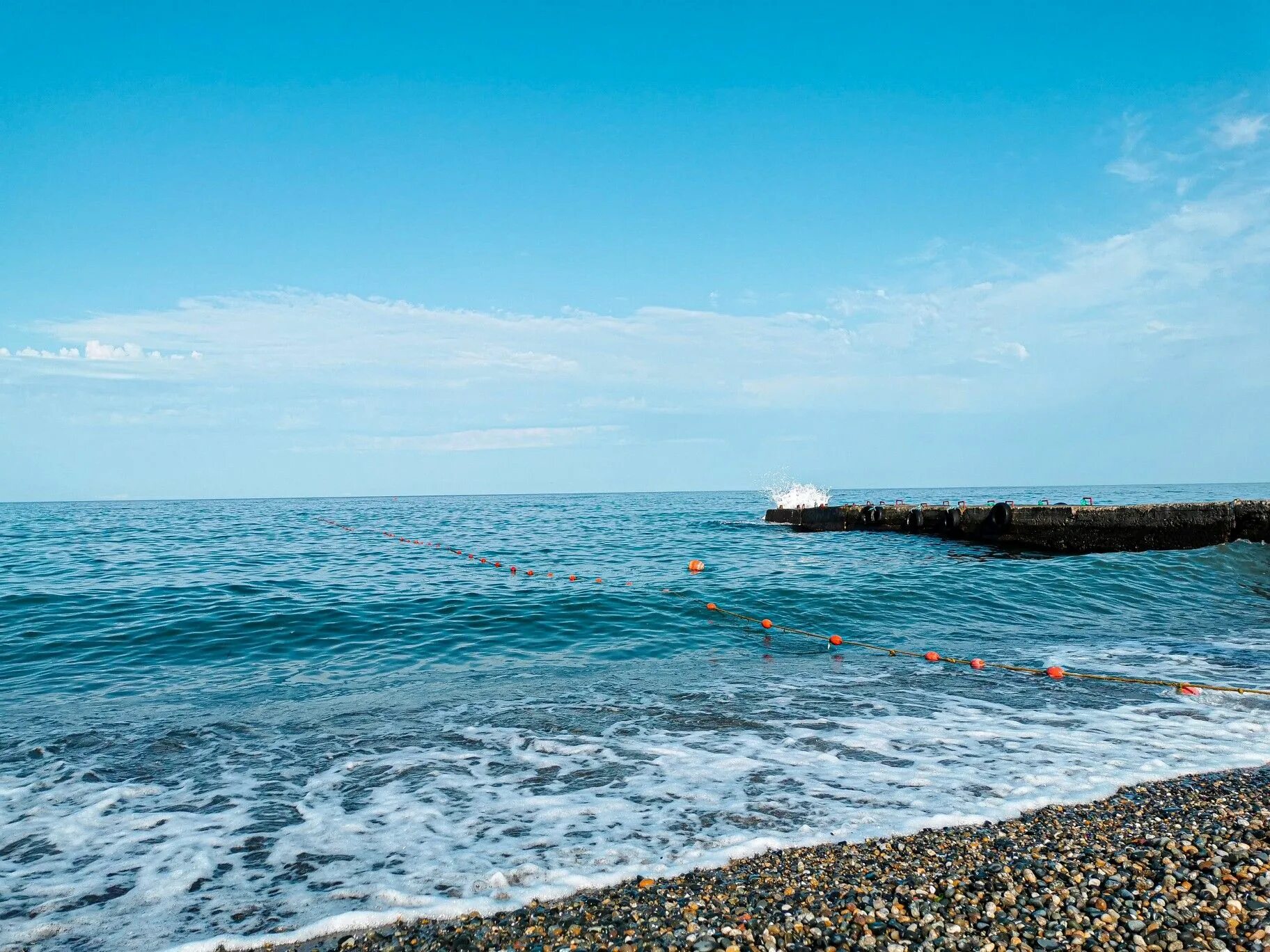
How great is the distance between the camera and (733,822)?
16.6ft

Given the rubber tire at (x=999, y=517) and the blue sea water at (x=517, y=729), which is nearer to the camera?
Answer: the blue sea water at (x=517, y=729)

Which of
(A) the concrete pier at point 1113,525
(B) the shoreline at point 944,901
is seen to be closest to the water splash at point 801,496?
(A) the concrete pier at point 1113,525

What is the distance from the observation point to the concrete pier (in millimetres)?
21281

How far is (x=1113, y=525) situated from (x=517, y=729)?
2138 cm

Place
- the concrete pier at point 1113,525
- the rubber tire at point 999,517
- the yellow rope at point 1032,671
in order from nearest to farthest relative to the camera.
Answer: the yellow rope at point 1032,671
the concrete pier at point 1113,525
the rubber tire at point 999,517

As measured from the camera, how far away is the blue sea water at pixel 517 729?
15.2 feet

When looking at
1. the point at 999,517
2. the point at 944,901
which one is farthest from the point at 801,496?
the point at 944,901

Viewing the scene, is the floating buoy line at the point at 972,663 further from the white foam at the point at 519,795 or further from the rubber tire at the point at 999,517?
the rubber tire at the point at 999,517

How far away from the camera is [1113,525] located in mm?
22219

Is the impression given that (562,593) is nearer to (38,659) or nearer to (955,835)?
(38,659)

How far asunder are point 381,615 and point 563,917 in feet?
37.4

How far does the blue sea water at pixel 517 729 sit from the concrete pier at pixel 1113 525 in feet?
A: 14.4

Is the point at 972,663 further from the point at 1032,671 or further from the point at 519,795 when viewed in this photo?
the point at 519,795

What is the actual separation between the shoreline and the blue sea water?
330mm
